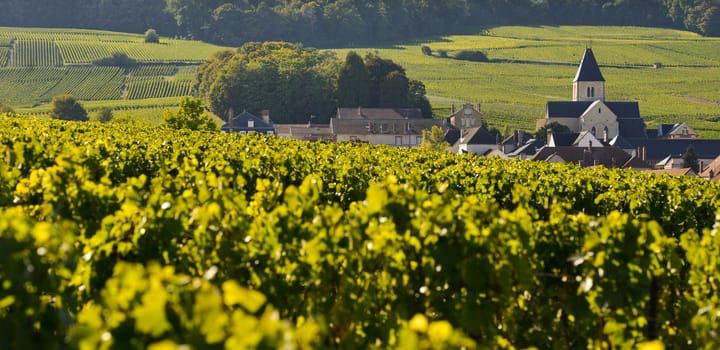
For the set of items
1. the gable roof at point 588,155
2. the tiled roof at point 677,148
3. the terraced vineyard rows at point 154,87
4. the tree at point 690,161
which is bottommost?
the tiled roof at point 677,148

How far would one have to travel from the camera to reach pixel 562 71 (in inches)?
5330

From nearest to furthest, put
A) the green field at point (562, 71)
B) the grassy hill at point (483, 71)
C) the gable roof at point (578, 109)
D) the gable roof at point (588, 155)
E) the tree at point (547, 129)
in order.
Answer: the gable roof at point (588, 155) < the tree at point (547, 129) < the gable roof at point (578, 109) < the grassy hill at point (483, 71) < the green field at point (562, 71)

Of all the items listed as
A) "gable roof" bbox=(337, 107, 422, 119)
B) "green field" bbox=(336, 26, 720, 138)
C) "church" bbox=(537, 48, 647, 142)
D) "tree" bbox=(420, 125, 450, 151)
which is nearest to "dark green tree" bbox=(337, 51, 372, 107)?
"gable roof" bbox=(337, 107, 422, 119)

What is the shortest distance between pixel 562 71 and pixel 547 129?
4031 cm

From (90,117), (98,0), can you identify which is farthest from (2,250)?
(98,0)

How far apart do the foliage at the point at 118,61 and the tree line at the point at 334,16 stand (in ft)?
84.2

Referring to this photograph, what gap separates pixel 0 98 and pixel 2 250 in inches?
3973

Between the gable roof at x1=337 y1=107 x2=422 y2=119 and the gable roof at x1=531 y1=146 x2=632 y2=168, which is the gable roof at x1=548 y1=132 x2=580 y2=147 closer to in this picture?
the gable roof at x1=531 y1=146 x2=632 y2=168

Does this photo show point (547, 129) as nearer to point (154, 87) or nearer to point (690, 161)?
point (690, 161)

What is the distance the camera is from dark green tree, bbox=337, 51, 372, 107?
9862cm

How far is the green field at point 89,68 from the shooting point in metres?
104

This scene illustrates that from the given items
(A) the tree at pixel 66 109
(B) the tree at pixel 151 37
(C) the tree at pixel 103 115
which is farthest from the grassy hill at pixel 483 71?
(A) the tree at pixel 66 109

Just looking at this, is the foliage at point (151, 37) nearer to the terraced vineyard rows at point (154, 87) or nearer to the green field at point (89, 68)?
the green field at point (89, 68)

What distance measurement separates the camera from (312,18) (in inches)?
6107
